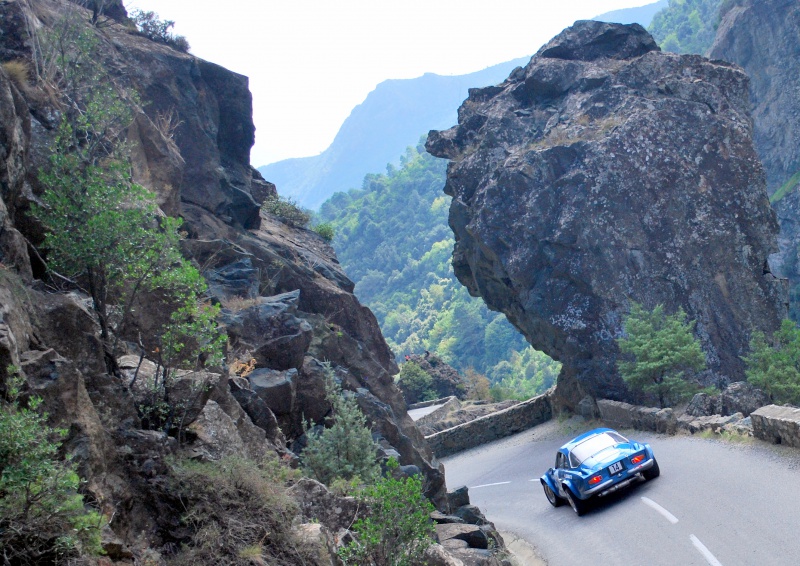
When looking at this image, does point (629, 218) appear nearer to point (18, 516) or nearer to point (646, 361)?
point (646, 361)

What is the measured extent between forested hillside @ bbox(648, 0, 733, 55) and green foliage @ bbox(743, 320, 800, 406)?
9600 cm

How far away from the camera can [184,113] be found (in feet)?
67.1

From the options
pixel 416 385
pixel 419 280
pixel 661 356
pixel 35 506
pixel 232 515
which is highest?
pixel 35 506

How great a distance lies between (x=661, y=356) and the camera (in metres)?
23.0

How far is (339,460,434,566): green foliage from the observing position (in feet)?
24.1

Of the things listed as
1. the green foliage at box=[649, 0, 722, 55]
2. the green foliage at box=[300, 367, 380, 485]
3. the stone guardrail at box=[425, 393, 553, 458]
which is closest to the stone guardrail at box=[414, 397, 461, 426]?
the stone guardrail at box=[425, 393, 553, 458]

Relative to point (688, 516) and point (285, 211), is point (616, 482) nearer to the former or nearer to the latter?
point (688, 516)

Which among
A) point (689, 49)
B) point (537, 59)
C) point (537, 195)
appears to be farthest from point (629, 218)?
point (689, 49)

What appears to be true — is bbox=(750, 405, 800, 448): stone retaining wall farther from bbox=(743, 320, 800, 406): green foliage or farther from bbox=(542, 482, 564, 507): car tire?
bbox=(743, 320, 800, 406): green foliage

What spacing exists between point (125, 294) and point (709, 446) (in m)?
11.7

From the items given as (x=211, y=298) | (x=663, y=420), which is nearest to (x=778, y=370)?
(x=663, y=420)

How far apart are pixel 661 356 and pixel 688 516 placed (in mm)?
12857

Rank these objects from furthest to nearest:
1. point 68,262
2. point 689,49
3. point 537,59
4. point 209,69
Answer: point 689,49 < point 537,59 < point 209,69 < point 68,262

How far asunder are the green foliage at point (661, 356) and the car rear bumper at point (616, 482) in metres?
9.95
